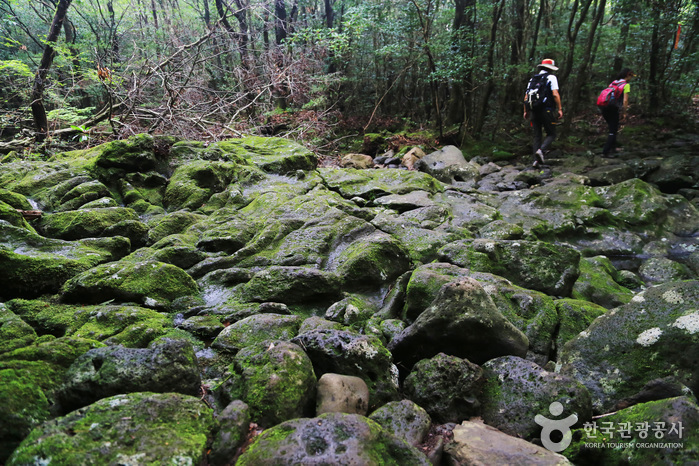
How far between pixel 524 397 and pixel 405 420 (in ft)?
3.05

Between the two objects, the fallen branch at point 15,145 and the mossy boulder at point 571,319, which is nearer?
the mossy boulder at point 571,319

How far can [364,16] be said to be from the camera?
16.7m

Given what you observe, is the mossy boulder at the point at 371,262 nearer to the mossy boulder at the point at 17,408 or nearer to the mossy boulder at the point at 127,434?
the mossy boulder at the point at 127,434

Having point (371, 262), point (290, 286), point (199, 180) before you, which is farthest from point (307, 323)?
point (199, 180)

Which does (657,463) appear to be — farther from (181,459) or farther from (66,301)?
(66,301)

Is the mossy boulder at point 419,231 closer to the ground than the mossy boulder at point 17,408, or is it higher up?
closer to the ground

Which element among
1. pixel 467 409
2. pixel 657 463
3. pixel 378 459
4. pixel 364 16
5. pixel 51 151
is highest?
pixel 364 16

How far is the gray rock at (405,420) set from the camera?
8.22ft

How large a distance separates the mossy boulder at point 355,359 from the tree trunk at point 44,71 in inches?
405

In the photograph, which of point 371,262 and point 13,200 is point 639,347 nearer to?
point 371,262

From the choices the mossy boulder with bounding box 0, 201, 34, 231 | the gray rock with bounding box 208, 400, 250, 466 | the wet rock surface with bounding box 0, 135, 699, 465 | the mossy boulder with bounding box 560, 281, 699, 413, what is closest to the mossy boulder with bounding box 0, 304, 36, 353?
the wet rock surface with bounding box 0, 135, 699, 465

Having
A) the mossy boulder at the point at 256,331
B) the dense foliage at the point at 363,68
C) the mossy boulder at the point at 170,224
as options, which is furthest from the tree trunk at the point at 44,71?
the mossy boulder at the point at 256,331

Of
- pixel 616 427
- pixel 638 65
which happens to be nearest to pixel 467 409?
pixel 616 427

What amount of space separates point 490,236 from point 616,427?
4.23 metres
